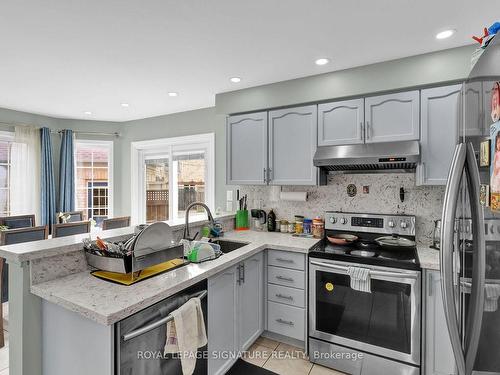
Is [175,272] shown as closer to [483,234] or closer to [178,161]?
[483,234]

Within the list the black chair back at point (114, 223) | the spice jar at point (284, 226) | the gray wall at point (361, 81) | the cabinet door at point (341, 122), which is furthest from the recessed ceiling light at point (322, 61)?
the black chair back at point (114, 223)

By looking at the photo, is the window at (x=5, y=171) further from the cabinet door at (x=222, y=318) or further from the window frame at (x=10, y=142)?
the cabinet door at (x=222, y=318)

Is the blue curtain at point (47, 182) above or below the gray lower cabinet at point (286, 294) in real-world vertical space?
above

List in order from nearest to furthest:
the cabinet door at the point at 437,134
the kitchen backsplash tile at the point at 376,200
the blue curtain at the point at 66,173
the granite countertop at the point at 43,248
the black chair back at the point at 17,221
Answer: the granite countertop at the point at 43,248 → the cabinet door at the point at 437,134 → the kitchen backsplash tile at the point at 376,200 → the black chair back at the point at 17,221 → the blue curtain at the point at 66,173

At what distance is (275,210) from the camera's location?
3039 mm

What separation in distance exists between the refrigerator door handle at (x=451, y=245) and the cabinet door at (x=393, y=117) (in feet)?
4.32

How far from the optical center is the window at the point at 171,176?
3.73 m

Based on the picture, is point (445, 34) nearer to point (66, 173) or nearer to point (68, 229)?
point (68, 229)

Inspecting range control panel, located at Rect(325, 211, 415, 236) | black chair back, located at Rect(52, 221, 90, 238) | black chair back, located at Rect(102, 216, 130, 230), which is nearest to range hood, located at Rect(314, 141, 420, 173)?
range control panel, located at Rect(325, 211, 415, 236)

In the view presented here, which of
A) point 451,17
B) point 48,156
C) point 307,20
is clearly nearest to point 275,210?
point 307,20

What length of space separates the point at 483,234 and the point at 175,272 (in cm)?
144

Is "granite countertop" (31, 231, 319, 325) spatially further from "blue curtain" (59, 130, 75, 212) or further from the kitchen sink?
"blue curtain" (59, 130, 75, 212)

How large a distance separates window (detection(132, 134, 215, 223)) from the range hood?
5.67ft

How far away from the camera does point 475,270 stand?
0.82m
